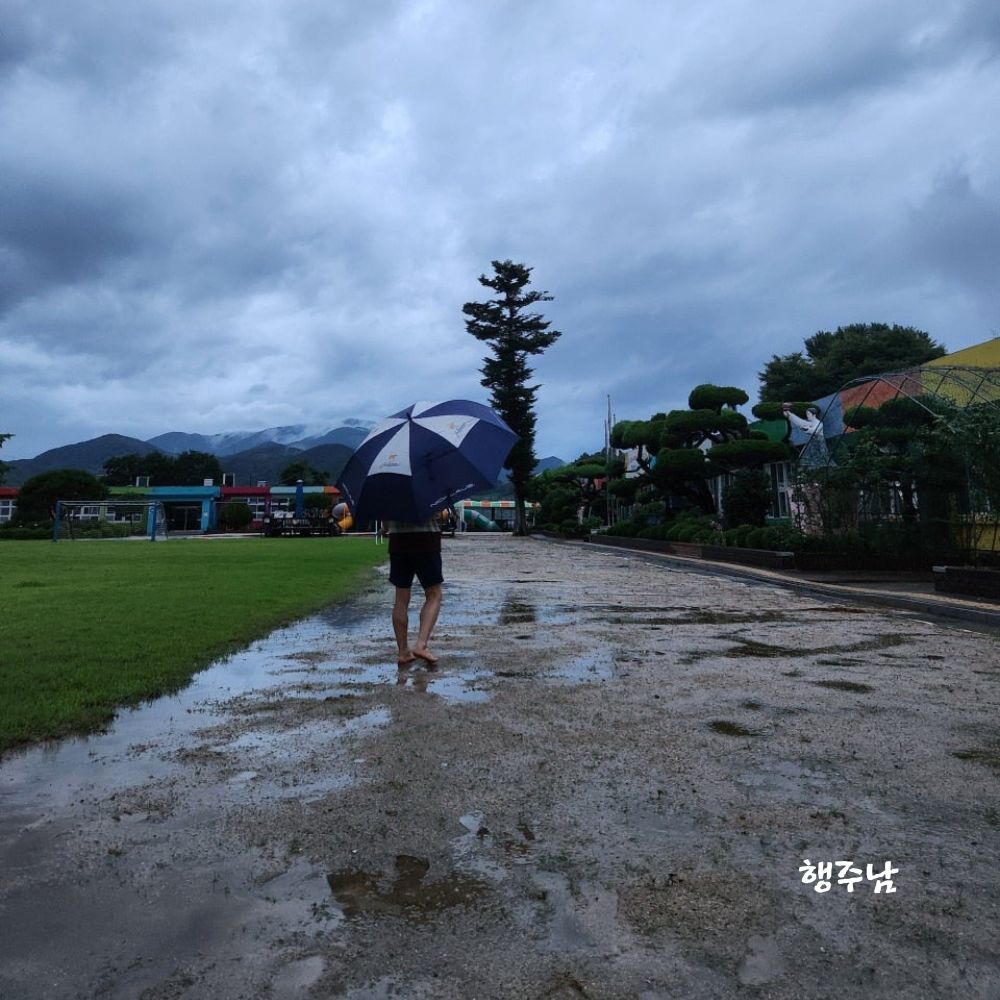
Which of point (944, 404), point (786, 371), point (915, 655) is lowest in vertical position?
point (915, 655)

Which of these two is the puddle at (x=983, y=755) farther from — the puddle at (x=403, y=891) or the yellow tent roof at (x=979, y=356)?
the yellow tent roof at (x=979, y=356)

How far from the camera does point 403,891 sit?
2.30 m

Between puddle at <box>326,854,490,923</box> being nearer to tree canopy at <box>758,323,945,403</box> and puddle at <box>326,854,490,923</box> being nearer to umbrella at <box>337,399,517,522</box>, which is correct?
umbrella at <box>337,399,517,522</box>

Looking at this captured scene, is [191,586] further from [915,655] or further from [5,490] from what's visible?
[5,490]

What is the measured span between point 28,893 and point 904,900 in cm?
258

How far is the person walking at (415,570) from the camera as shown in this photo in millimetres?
5840

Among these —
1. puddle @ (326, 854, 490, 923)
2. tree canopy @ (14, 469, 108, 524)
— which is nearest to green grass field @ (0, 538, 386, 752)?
puddle @ (326, 854, 490, 923)

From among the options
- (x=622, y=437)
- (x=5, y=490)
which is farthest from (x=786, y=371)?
(x=5, y=490)

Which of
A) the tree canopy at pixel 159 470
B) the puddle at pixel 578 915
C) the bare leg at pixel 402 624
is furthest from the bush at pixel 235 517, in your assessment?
the puddle at pixel 578 915

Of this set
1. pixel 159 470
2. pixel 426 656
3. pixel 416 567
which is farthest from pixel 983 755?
pixel 159 470

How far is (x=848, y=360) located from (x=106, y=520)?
51.7 m

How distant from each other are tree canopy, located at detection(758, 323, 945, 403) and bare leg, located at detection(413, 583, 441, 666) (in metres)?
42.2

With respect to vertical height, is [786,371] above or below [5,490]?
above

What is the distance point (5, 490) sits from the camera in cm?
6475
